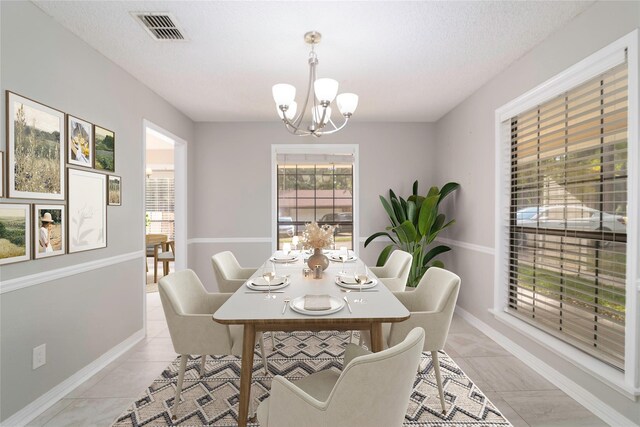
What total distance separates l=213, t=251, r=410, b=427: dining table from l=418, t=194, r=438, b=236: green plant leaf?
1.80 meters

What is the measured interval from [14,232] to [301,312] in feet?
5.69

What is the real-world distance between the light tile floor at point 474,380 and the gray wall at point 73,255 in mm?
182

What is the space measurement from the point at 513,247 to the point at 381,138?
2.39 metres

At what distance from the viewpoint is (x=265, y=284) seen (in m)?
2.15

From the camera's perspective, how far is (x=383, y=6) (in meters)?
2.01

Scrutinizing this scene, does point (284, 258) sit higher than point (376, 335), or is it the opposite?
point (284, 258)

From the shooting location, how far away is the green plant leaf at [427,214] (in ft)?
12.0

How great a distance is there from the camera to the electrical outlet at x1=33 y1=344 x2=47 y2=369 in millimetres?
2006

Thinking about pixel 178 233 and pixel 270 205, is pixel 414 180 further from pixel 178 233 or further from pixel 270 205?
pixel 178 233

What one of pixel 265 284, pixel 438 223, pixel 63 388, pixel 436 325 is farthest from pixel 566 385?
pixel 63 388

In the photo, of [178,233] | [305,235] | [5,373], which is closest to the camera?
[5,373]

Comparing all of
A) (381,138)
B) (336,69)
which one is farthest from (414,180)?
(336,69)

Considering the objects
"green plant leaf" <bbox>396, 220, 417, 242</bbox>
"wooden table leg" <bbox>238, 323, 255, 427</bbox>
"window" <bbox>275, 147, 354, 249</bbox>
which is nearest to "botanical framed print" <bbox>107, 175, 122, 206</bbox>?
"wooden table leg" <bbox>238, 323, 255, 427</bbox>

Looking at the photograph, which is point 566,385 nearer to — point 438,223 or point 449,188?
point 438,223
